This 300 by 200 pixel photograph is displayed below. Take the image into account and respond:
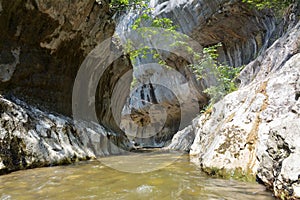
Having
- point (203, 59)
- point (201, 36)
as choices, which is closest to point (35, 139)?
point (203, 59)

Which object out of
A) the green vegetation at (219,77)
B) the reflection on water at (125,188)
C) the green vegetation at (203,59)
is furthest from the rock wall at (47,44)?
the green vegetation at (219,77)

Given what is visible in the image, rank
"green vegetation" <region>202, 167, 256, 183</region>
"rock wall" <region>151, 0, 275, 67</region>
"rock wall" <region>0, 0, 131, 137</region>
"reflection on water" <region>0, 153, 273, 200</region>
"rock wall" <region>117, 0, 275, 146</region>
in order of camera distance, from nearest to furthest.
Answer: "reflection on water" <region>0, 153, 273, 200</region> < "green vegetation" <region>202, 167, 256, 183</region> < "rock wall" <region>0, 0, 131, 137</region> < "rock wall" <region>151, 0, 275, 67</region> < "rock wall" <region>117, 0, 275, 146</region>

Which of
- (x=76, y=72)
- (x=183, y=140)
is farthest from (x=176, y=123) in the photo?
(x=76, y=72)

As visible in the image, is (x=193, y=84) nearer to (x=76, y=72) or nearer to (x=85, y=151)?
(x=76, y=72)

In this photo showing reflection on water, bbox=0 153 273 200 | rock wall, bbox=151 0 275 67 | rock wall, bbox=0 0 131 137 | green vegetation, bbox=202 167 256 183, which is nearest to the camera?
reflection on water, bbox=0 153 273 200

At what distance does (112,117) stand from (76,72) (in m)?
4.76

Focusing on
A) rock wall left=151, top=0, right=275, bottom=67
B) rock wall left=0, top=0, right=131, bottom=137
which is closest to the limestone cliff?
rock wall left=0, top=0, right=131, bottom=137

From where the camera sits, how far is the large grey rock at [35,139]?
4.11 meters

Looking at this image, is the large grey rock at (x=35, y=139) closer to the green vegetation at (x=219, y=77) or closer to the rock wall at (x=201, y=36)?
the green vegetation at (x=219, y=77)

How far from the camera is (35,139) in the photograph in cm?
471

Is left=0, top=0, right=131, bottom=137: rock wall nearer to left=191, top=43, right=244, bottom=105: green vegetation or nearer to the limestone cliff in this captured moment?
the limestone cliff

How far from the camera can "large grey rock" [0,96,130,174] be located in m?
4.11

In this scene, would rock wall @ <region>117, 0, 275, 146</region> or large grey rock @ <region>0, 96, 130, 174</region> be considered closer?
large grey rock @ <region>0, 96, 130, 174</region>

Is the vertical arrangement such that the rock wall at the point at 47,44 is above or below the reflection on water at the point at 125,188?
above
